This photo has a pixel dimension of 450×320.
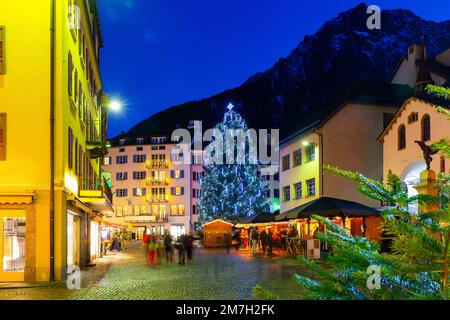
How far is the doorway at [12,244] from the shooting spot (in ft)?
63.9

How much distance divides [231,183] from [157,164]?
37945 millimetres

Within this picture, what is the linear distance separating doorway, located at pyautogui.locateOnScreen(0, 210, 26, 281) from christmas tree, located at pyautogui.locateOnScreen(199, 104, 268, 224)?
48.2m

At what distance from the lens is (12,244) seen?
19.8 meters

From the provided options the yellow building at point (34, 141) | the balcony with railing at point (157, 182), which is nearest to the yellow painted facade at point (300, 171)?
the yellow building at point (34, 141)

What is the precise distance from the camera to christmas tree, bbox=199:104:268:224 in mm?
67812

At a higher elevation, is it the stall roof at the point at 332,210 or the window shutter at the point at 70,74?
the window shutter at the point at 70,74

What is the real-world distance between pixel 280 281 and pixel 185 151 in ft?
286

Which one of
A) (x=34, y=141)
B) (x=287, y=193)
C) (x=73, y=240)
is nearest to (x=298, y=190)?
(x=287, y=193)

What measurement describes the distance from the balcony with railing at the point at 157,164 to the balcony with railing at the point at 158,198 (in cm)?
545

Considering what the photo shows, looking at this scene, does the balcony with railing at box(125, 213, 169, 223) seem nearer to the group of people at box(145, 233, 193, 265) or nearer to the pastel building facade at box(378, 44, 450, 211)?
the pastel building facade at box(378, 44, 450, 211)

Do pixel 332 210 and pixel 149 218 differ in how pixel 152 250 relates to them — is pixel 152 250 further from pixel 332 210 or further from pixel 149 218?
pixel 149 218

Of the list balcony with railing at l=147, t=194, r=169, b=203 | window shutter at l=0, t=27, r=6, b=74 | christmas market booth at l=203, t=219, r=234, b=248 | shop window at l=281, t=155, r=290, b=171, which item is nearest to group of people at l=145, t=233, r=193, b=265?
window shutter at l=0, t=27, r=6, b=74

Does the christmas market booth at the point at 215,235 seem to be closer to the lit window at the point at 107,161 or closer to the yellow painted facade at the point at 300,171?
the yellow painted facade at the point at 300,171
